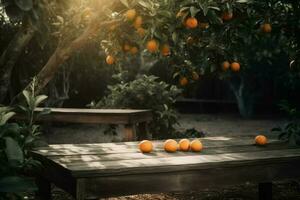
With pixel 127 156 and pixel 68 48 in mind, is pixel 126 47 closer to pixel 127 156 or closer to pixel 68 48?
pixel 68 48

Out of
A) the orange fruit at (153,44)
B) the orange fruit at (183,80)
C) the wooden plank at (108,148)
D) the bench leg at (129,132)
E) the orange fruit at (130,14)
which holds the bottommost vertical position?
the bench leg at (129,132)

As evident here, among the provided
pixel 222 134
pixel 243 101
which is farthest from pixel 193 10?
pixel 243 101

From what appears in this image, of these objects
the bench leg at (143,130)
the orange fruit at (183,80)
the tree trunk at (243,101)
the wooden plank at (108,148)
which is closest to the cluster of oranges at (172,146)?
the wooden plank at (108,148)

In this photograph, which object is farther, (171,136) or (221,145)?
(171,136)

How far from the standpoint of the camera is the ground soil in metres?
5.16

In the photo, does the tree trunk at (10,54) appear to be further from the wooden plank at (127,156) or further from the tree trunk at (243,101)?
the tree trunk at (243,101)

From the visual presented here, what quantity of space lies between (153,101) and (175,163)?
16.2 ft

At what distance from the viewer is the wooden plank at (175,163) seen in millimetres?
2895

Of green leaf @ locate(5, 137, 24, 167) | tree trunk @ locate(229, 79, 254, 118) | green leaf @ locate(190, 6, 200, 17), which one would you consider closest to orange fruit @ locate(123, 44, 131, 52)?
green leaf @ locate(190, 6, 200, 17)

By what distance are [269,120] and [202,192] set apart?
29.2ft

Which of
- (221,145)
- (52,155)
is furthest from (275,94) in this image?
(52,155)

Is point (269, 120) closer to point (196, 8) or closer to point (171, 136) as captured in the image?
point (171, 136)

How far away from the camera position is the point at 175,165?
3.06 meters

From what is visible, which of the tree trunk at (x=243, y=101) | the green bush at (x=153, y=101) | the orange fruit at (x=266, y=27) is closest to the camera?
the orange fruit at (x=266, y=27)
